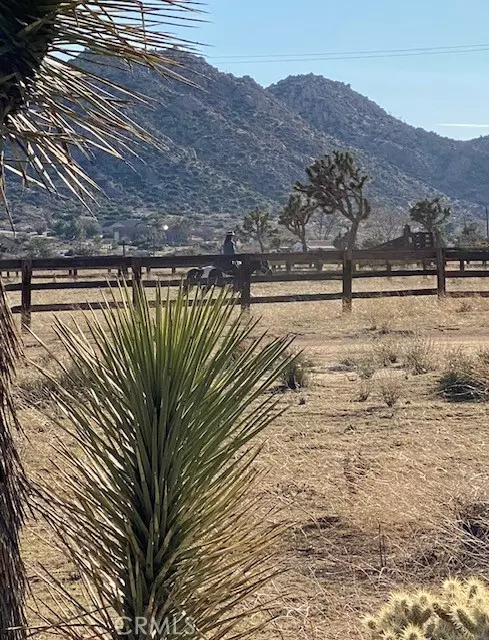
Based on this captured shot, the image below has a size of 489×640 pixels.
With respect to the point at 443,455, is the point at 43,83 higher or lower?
higher

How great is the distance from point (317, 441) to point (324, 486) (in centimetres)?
108

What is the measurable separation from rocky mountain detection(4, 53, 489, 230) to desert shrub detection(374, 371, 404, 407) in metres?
57.2

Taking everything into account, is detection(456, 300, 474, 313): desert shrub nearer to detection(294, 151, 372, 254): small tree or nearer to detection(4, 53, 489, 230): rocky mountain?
detection(294, 151, 372, 254): small tree

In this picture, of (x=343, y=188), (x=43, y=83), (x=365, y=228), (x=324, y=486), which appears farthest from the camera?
(x=365, y=228)

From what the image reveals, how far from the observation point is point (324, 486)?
5070mm

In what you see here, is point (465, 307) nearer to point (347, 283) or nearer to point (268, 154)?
point (347, 283)

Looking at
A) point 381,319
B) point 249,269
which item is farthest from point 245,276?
point 381,319

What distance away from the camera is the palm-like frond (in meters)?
2.19

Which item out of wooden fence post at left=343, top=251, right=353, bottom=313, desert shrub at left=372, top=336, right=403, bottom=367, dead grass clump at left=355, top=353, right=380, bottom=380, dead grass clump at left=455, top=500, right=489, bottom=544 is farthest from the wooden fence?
dead grass clump at left=455, top=500, right=489, bottom=544

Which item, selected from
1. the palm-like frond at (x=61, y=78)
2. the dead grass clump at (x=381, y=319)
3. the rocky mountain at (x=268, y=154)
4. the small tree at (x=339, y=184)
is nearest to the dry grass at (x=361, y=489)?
the palm-like frond at (x=61, y=78)

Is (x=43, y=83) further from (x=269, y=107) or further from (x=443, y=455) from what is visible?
(x=269, y=107)

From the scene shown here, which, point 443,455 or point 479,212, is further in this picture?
point 479,212

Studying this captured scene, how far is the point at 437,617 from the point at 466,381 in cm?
530

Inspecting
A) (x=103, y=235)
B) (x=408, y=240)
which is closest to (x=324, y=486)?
(x=408, y=240)
